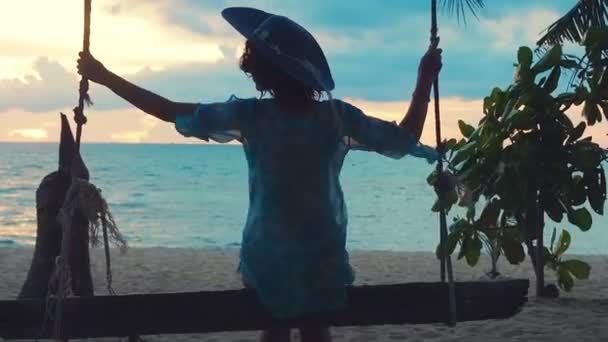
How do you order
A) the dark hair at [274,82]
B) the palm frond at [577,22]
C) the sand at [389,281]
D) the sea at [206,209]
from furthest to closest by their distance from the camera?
the sea at [206,209]
the palm frond at [577,22]
the sand at [389,281]
the dark hair at [274,82]

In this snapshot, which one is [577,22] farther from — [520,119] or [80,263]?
[80,263]

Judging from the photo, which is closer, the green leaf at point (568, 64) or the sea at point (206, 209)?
the green leaf at point (568, 64)

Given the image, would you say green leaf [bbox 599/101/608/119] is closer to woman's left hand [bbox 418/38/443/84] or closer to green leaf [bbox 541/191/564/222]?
green leaf [bbox 541/191/564/222]

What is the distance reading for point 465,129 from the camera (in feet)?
20.3

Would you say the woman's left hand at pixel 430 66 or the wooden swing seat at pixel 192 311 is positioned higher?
the woman's left hand at pixel 430 66

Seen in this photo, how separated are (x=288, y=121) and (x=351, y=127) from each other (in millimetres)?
190

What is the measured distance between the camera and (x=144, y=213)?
29625 millimetres

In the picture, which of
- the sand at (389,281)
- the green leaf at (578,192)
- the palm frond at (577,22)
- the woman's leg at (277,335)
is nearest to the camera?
the woman's leg at (277,335)

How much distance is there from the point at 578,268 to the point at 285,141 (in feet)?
14.6

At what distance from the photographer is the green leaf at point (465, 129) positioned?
6160 millimetres

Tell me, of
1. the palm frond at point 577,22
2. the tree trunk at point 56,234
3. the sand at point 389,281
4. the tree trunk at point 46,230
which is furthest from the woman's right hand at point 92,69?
the palm frond at point 577,22

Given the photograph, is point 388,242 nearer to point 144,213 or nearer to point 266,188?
point 144,213

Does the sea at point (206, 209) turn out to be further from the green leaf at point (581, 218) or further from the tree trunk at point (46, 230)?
the tree trunk at point (46, 230)

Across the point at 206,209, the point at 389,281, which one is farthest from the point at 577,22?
the point at 206,209
